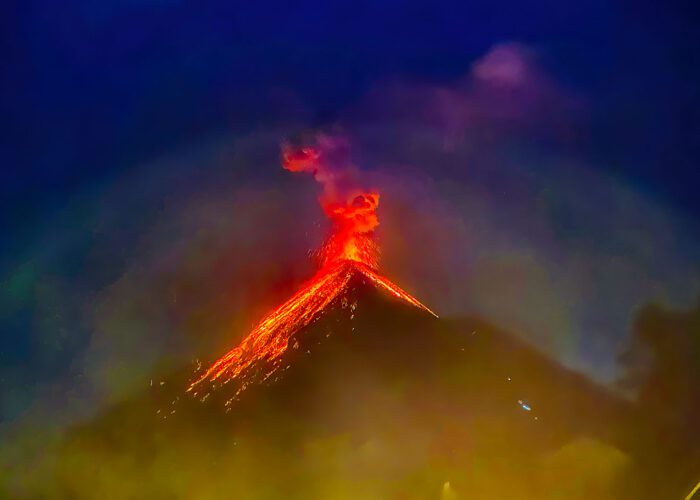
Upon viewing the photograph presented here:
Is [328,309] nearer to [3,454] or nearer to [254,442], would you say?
[254,442]

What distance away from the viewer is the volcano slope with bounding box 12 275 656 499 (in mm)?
12039

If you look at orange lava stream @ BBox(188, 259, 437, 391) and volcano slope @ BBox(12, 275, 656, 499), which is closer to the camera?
volcano slope @ BBox(12, 275, 656, 499)

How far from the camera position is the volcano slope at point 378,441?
12039 mm

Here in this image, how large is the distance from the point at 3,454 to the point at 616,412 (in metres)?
12.0

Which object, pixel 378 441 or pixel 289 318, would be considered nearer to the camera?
pixel 378 441

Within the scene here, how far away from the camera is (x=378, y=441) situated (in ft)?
42.6

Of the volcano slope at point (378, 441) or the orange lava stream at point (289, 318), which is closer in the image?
the volcano slope at point (378, 441)

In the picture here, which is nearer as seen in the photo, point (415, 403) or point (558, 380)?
point (558, 380)

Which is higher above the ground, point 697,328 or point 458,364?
point 697,328

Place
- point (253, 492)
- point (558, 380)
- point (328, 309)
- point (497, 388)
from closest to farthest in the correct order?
point (253, 492), point (558, 380), point (497, 388), point (328, 309)

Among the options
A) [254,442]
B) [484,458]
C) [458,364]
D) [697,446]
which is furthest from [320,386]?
[697,446]

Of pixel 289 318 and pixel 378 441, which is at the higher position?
pixel 289 318

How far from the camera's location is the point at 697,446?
1213 centimetres

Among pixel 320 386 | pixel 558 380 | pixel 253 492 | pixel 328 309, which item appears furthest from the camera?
pixel 328 309
